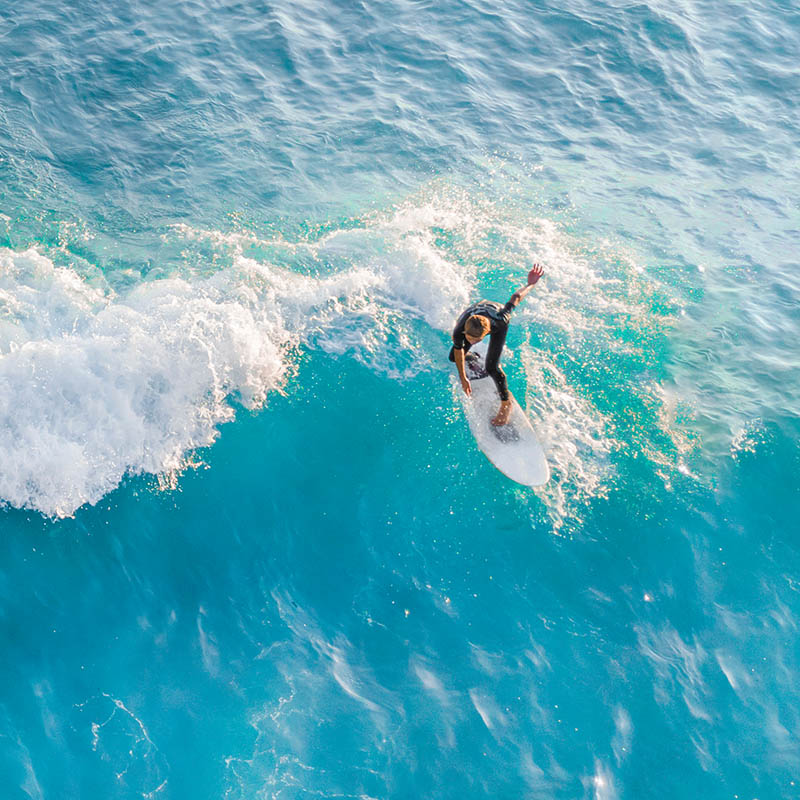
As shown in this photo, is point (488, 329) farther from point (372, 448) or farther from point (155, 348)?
point (155, 348)

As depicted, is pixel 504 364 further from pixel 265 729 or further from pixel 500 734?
pixel 265 729

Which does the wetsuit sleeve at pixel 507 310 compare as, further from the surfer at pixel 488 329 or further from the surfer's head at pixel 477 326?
the surfer's head at pixel 477 326

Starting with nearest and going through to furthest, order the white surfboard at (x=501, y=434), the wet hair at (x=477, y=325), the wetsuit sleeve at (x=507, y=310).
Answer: the wet hair at (x=477, y=325), the wetsuit sleeve at (x=507, y=310), the white surfboard at (x=501, y=434)

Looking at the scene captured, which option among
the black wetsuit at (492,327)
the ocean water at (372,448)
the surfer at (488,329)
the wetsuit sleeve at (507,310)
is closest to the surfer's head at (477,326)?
the surfer at (488,329)

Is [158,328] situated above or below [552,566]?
above

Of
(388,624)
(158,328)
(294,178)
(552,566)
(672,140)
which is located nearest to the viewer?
(388,624)

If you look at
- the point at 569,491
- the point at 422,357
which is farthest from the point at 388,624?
the point at 422,357
